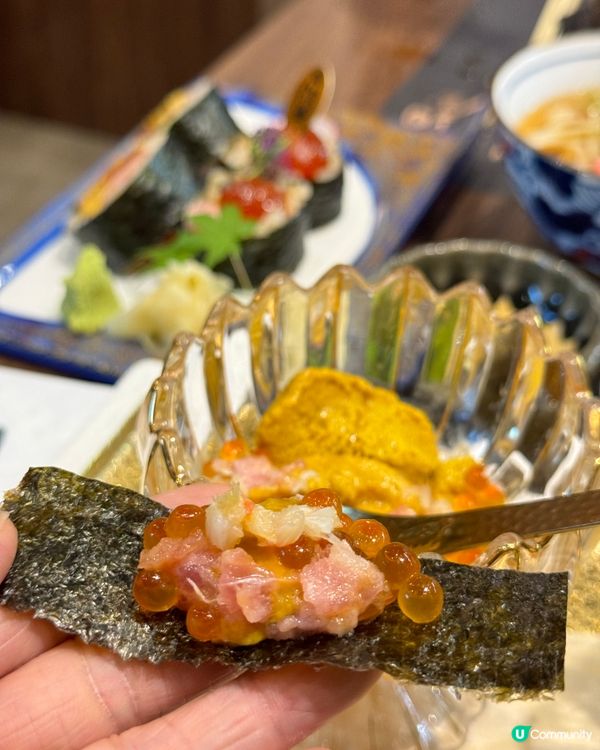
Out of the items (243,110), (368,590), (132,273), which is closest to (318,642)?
(368,590)

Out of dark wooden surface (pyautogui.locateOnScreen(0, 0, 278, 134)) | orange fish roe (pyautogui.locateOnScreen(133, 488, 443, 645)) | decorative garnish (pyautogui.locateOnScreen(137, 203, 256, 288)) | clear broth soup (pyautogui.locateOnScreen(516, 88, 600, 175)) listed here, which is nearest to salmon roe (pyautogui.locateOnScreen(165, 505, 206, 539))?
orange fish roe (pyautogui.locateOnScreen(133, 488, 443, 645))

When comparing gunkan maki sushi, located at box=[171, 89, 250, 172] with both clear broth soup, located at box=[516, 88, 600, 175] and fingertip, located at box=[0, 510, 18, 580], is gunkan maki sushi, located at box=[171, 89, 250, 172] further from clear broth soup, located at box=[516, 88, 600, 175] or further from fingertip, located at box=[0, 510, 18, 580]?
fingertip, located at box=[0, 510, 18, 580]

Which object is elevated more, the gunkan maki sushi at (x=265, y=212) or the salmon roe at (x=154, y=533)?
the salmon roe at (x=154, y=533)

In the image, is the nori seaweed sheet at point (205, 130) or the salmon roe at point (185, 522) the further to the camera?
the nori seaweed sheet at point (205, 130)

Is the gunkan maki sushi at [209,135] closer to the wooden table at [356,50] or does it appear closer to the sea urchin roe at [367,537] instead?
the wooden table at [356,50]

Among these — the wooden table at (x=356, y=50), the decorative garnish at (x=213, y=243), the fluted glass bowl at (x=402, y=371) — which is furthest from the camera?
the wooden table at (x=356, y=50)

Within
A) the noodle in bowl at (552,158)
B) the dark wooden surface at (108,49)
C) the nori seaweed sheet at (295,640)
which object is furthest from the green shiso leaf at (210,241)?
the dark wooden surface at (108,49)
